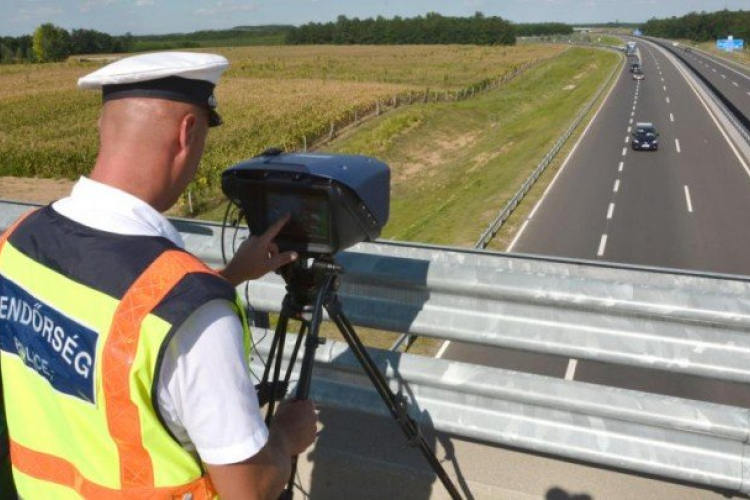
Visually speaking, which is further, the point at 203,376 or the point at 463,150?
the point at 463,150

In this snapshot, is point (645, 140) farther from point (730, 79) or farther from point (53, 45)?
point (53, 45)

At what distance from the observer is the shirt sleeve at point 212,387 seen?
1444 millimetres

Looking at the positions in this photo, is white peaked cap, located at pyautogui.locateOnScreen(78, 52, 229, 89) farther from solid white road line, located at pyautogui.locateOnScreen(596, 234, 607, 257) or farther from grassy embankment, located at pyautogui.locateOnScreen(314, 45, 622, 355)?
solid white road line, located at pyautogui.locateOnScreen(596, 234, 607, 257)

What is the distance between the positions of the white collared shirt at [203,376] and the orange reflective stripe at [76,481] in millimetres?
125

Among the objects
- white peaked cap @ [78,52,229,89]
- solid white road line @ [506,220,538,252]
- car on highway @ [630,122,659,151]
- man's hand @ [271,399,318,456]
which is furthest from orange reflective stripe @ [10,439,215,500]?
car on highway @ [630,122,659,151]

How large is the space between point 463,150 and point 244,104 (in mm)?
25268

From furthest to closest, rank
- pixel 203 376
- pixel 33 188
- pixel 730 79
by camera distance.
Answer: pixel 730 79 < pixel 33 188 < pixel 203 376

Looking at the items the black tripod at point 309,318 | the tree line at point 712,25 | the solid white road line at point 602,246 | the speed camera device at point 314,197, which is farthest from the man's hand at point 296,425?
the tree line at point 712,25

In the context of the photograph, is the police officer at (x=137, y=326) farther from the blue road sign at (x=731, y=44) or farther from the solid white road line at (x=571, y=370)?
the blue road sign at (x=731, y=44)

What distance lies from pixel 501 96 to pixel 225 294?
203ft

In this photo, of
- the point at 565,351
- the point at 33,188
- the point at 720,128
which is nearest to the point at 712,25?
the point at 720,128

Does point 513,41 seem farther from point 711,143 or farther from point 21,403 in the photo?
point 21,403

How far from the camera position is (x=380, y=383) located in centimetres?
254

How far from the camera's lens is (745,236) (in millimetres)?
18938
